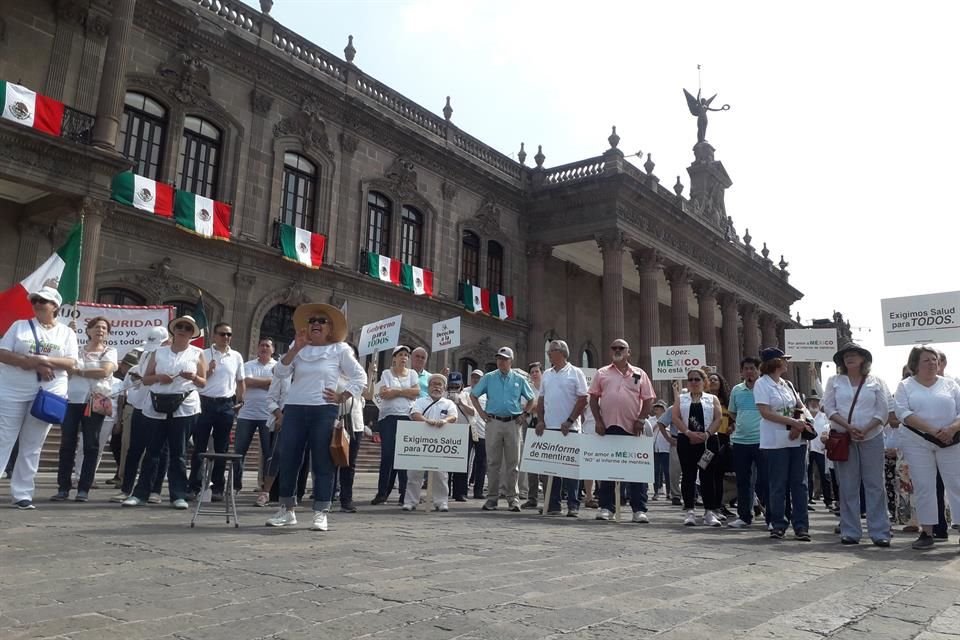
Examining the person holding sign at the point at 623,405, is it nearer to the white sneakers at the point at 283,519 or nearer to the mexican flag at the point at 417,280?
the white sneakers at the point at 283,519

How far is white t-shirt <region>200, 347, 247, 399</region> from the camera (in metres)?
8.13

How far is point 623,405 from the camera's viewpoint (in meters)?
8.20

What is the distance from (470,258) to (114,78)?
1450 cm

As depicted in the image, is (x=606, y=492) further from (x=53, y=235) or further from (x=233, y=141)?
(x=233, y=141)

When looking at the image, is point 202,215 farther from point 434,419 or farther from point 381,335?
point 434,419

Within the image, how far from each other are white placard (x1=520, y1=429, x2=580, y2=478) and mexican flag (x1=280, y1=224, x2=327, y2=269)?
44.5ft

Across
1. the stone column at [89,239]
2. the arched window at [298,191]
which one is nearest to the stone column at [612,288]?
the arched window at [298,191]

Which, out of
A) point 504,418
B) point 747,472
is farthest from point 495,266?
point 747,472

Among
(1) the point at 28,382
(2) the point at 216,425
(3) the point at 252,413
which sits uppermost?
(1) the point at 28,382

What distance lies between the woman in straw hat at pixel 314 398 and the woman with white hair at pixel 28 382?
2.30 meters

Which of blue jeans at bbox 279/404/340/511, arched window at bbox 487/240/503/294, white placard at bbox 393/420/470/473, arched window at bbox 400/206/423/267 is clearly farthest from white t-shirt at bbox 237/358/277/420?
arched window at bbox 487/240/503/294

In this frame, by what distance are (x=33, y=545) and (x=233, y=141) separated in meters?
17.3

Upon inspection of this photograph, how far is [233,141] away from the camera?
1992 cm

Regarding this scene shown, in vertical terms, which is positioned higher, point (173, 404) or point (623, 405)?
point (623, 405)
